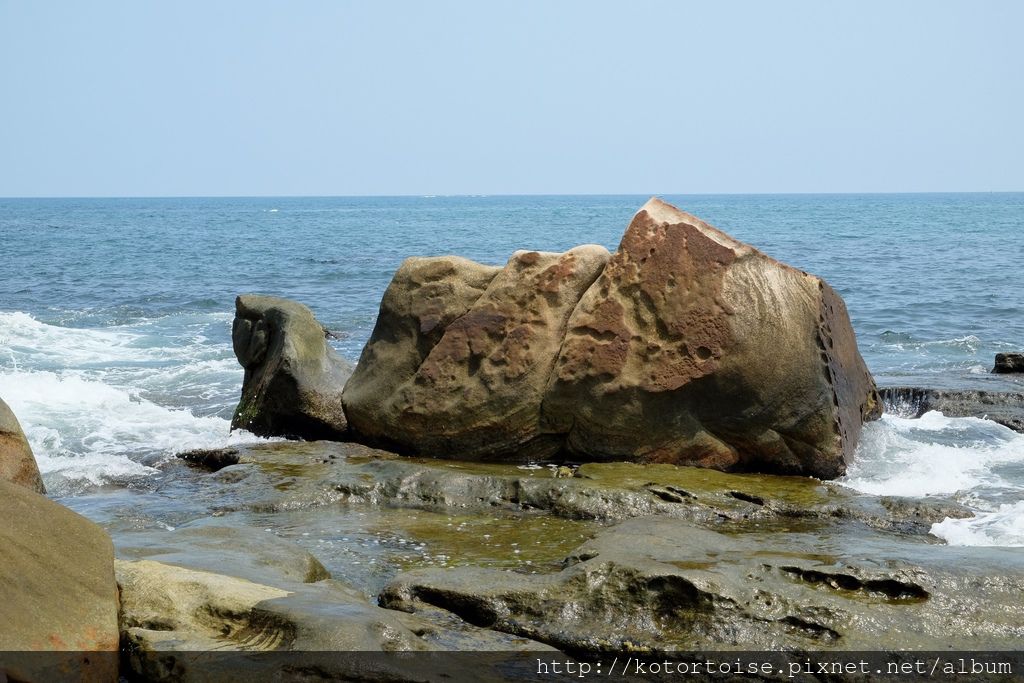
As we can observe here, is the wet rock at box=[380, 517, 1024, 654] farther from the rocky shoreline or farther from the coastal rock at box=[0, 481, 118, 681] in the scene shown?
the coastal rock at box=[0, 481, 118, 681]

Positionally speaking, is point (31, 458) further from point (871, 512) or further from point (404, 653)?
point (871, 512)

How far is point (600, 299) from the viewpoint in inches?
349

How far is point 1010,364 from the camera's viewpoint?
14.0 m

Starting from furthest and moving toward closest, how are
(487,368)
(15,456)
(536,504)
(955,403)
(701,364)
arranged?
(955,403)
(487,368)
(701,364)
(536,504)
(15,456)

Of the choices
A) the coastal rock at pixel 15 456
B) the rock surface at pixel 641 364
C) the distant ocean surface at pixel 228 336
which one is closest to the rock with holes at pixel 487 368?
the rock surface at pixel 641 364

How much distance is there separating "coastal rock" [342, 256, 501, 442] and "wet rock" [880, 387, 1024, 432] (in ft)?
17.3

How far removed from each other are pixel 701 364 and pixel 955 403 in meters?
4.77

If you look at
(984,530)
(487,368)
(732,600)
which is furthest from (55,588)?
(984,530)

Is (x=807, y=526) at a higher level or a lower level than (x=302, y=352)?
lower

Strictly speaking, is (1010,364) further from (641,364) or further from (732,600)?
(732,600)

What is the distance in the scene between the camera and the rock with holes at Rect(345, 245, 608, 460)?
8.95 metres

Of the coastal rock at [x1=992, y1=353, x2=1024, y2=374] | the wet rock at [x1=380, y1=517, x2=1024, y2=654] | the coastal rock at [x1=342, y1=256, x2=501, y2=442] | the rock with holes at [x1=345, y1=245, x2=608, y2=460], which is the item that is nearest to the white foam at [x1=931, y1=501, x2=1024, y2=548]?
the wet rock at [x1=380, y1=517, x2=1024, y2=654]

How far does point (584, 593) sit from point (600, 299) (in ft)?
13.0

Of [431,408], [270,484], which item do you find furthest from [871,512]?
[270,484]
